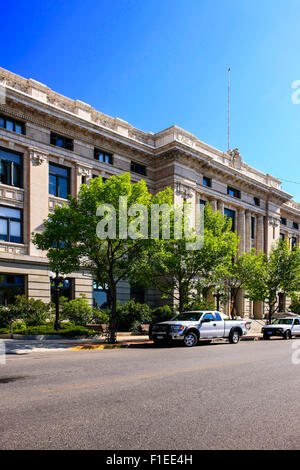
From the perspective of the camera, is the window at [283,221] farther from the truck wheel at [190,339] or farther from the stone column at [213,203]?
the truck wheel at [190,339]

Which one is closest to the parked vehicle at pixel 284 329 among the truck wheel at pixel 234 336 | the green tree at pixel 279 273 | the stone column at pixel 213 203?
the truck wheel at pixel 234 336

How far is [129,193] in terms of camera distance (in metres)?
19.8

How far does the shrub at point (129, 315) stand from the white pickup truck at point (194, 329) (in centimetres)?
636

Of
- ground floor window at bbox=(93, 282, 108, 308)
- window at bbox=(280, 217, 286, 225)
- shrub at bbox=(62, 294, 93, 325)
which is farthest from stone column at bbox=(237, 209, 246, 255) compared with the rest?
shrub at bbox=(62, 294, 93, 325)

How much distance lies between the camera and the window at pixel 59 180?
29.1m

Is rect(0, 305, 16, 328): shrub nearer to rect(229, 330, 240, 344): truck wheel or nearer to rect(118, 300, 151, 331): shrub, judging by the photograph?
rect(118, 300, 151, 331): shrub

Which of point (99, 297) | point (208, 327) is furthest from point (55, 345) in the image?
point (99, 297)

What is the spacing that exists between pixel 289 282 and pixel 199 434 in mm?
34201

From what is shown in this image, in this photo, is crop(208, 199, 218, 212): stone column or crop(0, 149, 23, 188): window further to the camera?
crop(208, 199, 218, 212): stone column

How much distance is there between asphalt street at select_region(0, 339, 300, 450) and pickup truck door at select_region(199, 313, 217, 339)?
7.08 m

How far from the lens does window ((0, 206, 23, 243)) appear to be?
84.8ft

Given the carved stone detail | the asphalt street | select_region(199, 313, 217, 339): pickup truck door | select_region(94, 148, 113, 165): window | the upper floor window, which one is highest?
the upper floor window
